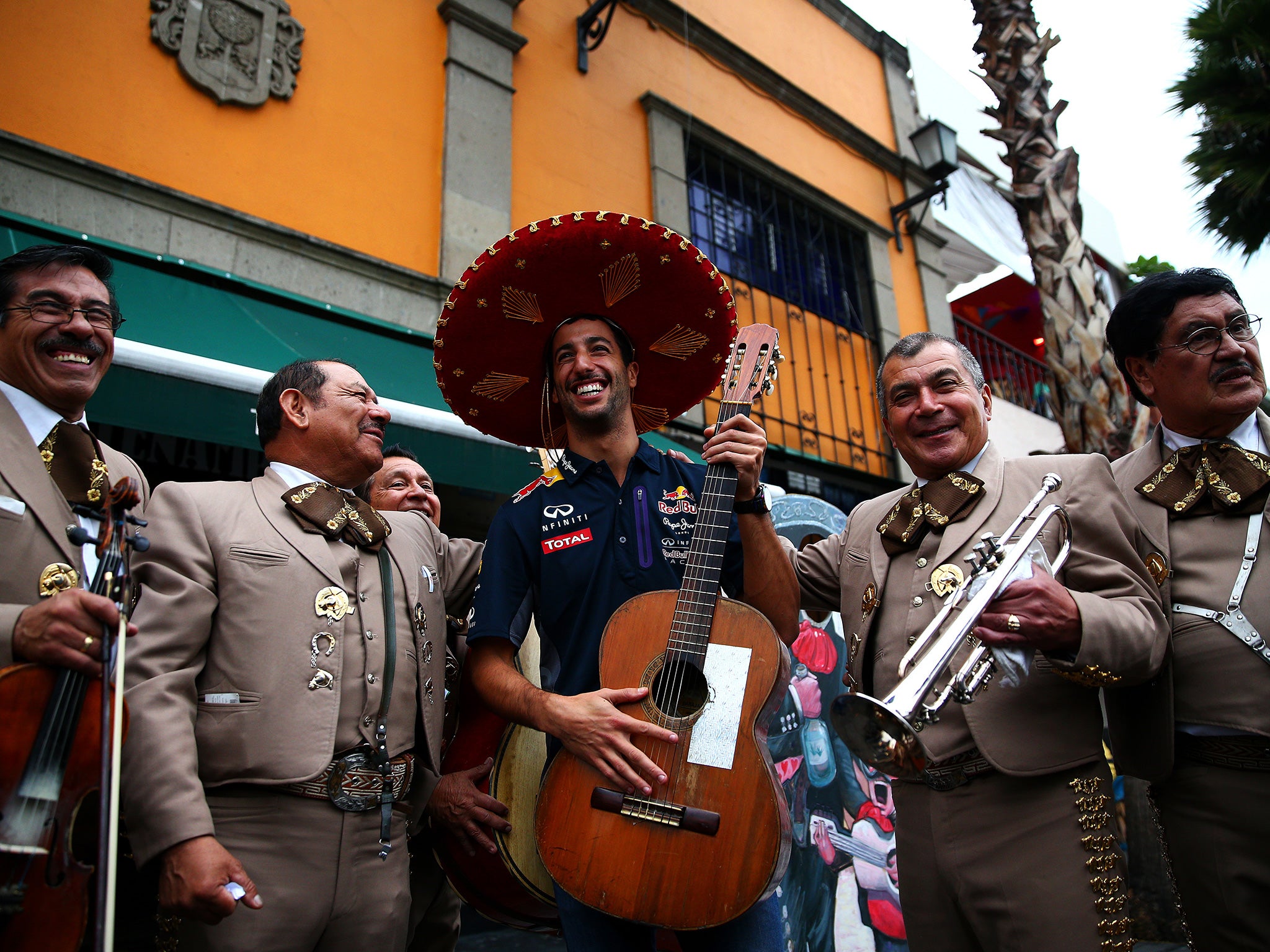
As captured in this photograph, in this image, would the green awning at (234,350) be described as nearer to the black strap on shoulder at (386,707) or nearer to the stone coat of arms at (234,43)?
the stone coat of arms at (234,43)

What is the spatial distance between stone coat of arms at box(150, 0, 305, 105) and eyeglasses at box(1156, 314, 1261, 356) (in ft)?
19.4

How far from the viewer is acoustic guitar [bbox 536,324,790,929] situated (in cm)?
188

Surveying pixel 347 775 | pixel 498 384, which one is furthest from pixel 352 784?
pixel 498 384

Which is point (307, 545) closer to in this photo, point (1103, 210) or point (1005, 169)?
point (1005, 169)

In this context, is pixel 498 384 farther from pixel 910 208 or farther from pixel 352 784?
pixel 910 208

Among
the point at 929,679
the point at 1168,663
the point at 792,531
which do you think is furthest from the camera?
the point at 792,531

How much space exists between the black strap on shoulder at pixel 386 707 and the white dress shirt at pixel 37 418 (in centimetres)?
77

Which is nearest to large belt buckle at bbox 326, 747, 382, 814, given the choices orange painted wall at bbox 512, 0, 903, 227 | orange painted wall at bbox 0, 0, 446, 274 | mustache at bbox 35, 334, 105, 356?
mustache at bbox 35, 334, 105, 356

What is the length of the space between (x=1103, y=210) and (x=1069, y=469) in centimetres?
1783

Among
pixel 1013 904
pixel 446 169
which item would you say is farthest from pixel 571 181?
pixel 1013 904

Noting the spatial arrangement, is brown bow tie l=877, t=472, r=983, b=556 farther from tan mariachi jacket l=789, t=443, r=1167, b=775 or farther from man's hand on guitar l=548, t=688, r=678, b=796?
man's hand on guitar l=548, t=688, r=678, b=796

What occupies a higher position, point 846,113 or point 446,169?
point 846,113

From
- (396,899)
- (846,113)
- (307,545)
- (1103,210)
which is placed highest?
(1103,210)

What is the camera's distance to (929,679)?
5.67 feet
